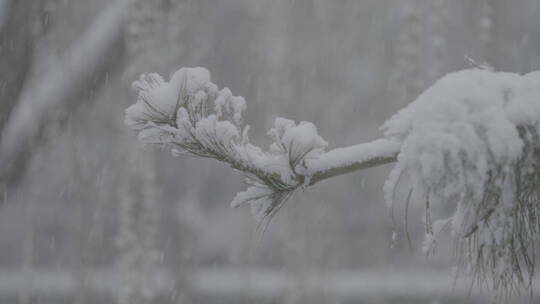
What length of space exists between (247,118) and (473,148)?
5471 millimetres

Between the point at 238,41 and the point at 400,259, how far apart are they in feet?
13.9

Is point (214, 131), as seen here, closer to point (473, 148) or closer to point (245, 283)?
point (473, 148)

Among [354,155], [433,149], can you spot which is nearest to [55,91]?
[354,155]

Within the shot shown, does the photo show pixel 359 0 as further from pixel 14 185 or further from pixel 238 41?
pixel 14 185

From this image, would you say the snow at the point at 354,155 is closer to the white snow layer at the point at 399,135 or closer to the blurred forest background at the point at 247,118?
the white snow layer at the point at 399,135

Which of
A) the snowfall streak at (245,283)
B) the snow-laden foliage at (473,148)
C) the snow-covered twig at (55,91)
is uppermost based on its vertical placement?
the snow-covered twig at (55,91)

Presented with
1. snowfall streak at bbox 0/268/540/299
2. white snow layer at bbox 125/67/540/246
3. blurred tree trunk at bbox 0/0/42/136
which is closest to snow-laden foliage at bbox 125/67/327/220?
white snow layer at bbox 125/67/540/246

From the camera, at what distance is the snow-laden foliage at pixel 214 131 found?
3.42ft

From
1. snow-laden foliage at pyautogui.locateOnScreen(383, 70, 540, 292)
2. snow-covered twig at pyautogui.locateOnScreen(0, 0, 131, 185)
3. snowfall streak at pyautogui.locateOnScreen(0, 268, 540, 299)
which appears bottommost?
snow-laden foliage at pyautogui.locateOnScreen(383, 70, 540, 292)

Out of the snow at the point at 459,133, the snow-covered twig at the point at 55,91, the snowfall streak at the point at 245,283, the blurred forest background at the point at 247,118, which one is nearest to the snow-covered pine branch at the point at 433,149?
the snow at the point at 459,133

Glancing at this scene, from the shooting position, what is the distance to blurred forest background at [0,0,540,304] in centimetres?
293

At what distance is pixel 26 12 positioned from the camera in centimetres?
256

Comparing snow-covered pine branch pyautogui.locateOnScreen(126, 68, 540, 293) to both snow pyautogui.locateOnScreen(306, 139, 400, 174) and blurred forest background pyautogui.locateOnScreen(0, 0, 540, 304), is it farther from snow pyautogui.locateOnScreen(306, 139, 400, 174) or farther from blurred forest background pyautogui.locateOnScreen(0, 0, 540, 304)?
blurred forest background pyautogui.locateOnScreen(0, 0, 540, 304)

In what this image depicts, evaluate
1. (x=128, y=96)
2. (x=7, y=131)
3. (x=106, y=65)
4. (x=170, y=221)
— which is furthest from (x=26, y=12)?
(x=170, y=221)
